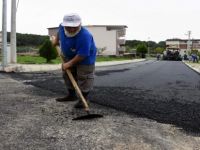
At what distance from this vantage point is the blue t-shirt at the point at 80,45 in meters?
6.61

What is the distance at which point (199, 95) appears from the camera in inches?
400

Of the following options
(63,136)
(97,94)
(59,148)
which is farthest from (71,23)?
(97,94)

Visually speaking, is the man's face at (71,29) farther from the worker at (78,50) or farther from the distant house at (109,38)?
the distant house at (109,38)

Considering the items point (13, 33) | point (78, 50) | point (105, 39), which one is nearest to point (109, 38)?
point (105, 39)

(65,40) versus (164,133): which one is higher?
(65,40)

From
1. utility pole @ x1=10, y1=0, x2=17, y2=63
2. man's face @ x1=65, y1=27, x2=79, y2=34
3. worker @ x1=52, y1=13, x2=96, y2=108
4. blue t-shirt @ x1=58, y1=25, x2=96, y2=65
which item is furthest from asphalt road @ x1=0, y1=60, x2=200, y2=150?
utility pole @ x1=10, y1=0, x2=17, y2=63

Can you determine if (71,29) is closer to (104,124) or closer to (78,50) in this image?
(78,50)

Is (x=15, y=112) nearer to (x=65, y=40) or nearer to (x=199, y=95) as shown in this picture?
(x=65, y=40)

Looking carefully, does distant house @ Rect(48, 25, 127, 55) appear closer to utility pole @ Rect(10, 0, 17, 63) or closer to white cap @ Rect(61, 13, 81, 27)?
utility pole @ Rect(10, 0, 17, 63)

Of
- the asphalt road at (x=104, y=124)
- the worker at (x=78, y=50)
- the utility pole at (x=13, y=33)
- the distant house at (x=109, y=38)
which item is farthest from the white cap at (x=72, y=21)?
the distant house at (x=109, y=38)

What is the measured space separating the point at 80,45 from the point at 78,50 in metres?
0.08

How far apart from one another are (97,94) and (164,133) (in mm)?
4030

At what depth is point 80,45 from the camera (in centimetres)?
663

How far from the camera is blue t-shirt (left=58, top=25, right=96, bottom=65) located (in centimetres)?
661
